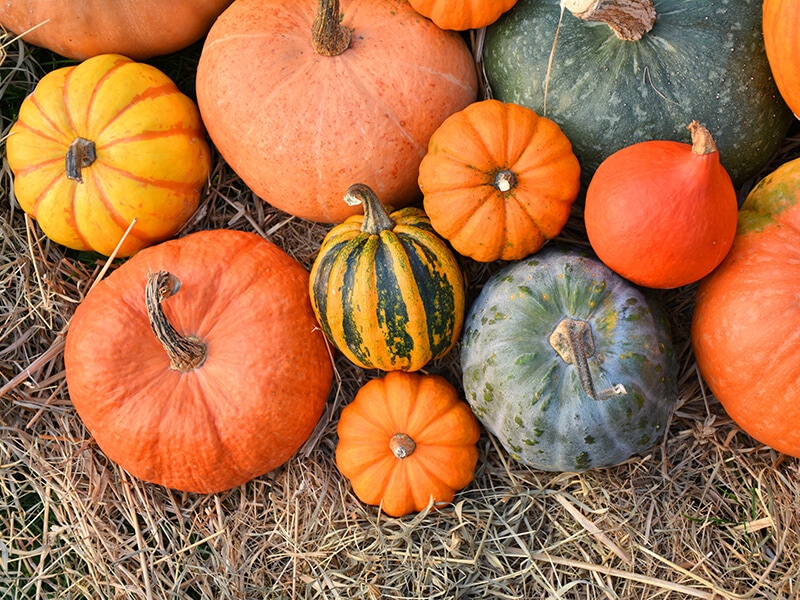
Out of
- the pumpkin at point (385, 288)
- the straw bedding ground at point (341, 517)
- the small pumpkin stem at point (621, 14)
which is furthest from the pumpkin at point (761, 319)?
the pumpkin at point (385, 288)

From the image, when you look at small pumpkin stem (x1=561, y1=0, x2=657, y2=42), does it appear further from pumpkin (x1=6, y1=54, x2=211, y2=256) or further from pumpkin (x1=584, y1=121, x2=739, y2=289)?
pumpkin (x1=6, y1=54, x2=211, y2=256)

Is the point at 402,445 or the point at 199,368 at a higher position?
the point at 199,368

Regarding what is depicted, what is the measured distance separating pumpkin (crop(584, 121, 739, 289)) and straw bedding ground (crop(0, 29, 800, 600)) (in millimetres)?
611

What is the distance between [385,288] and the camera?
2.32 m

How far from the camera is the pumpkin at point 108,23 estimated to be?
2.59 metres

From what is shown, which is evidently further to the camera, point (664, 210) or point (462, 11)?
A: point (462, 11)

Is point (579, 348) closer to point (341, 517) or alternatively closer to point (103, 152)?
point (341, 517)

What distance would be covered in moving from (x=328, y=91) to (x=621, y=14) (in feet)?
3.10

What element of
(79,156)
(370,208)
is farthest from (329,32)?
(79,156)

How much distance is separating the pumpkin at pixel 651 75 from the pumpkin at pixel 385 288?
0.63 meters

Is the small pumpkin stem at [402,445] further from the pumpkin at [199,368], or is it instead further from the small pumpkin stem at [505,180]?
the small pumpkin stem at [505,180]

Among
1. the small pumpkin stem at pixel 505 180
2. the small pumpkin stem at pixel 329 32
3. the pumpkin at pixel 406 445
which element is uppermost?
the small pumpkin stem at pixel 329 32

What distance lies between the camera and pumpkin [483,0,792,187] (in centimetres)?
230

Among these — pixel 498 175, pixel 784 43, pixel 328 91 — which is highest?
pixel 784 43
